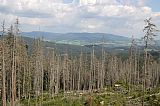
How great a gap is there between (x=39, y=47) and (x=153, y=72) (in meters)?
62.2

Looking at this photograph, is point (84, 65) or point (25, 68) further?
point (84, 65)

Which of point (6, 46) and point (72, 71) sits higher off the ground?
point (6, 46)

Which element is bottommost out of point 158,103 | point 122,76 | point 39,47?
point 122,76

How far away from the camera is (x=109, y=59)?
376 ft

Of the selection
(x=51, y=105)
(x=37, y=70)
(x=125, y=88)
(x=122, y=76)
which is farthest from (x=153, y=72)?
(x=51, y=105)

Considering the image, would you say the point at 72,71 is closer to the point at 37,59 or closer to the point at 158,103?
the point at 37,59

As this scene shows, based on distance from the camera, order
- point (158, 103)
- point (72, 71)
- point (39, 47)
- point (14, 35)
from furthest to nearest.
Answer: point (72, 71)
point (39, 47)
point (14, 35)
point (158, 103)

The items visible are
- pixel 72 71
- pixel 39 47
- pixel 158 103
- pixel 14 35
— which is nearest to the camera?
pixel 158 103

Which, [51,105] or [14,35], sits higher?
[14,35]

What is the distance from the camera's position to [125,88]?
71.9 meters

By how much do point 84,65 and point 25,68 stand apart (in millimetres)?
42853

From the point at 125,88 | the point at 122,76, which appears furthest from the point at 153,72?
the point at 125,88

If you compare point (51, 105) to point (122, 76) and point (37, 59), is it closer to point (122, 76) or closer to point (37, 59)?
point (37, 59)

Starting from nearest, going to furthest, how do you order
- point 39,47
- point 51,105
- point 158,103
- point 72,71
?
point 158,103 < point 51,105 < point 39,47 < point 72,71
